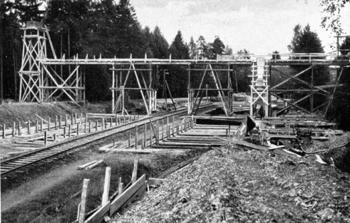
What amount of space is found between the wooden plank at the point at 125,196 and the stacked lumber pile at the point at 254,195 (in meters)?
0.52

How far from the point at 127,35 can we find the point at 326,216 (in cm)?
5392

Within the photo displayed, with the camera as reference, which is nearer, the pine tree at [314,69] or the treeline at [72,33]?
the pine tree at [314,69]

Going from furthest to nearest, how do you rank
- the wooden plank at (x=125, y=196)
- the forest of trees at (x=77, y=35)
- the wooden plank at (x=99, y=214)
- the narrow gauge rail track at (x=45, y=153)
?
the forest of trees at (x=77, y=35) → the narrow gauge rail track at (x=45, y=153) → the wooden plank at (x=125, y=196) → the wooden plank at (x=99, y=214)

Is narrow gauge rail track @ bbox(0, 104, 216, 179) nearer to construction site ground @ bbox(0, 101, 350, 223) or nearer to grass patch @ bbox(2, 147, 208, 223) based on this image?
construction site ground @ bbox(0, 101, 350, 223)

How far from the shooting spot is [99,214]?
31.7ft

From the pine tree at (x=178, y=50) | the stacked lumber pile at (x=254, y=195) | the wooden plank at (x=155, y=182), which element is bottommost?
the wooden plank at (x=155, y=182)

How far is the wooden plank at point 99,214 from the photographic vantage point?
9226 mm

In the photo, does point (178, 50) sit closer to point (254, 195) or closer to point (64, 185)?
point (64, 185)

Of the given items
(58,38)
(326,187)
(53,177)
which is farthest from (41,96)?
(326,187)

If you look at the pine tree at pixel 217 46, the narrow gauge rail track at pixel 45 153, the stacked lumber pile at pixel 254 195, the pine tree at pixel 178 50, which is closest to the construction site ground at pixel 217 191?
the stacked lumber pile at pixel 254 195

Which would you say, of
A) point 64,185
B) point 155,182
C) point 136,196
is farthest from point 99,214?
point 64,185

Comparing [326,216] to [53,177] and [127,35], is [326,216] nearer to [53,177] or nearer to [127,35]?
[53,177]

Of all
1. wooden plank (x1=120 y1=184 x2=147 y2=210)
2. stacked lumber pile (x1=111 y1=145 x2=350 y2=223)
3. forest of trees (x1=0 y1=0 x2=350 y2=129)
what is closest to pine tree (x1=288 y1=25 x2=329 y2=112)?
forest of trees (x1=0 y1=0 x2=350 y2=129)

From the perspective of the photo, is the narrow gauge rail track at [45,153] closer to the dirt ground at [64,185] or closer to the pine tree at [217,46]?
the dirt ground at [64,185]
